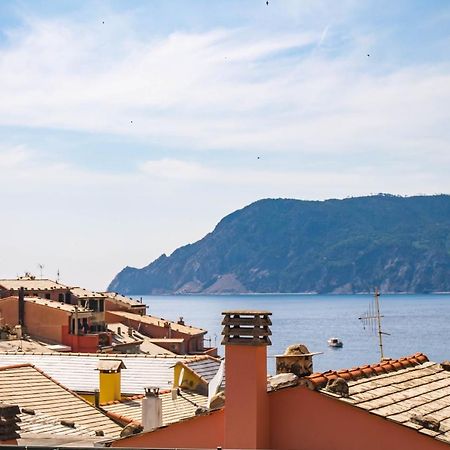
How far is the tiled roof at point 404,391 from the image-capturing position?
13570mm

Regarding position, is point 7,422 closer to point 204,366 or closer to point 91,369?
point 204,366

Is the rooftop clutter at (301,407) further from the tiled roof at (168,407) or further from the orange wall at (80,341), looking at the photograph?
the orange wall at (80,341)

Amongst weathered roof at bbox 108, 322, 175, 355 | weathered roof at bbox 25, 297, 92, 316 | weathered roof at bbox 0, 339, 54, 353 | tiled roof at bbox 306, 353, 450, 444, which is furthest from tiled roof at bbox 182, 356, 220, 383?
weathered roof at bbox 25, 297, 92, 316

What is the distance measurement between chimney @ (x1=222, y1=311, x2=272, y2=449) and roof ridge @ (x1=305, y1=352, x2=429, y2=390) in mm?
767

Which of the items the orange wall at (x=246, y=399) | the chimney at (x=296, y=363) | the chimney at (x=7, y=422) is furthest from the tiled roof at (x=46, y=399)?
the orange wall at (x=246, y=399)

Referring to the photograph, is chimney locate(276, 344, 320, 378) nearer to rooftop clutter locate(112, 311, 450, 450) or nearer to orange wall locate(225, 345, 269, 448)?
rooftop clutter locate(112, 311, 450, 450)

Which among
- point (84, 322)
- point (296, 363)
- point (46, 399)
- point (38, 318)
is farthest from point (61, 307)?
point (296, 363)

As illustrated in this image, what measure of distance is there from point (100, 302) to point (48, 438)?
84.7 metres

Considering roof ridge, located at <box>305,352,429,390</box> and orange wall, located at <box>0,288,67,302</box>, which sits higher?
orange wall, located at <box>0,288,67,302</box>

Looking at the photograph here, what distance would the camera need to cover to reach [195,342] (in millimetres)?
108062

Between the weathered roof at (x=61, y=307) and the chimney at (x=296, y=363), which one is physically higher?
the weathered roof at (x=61, y=307)

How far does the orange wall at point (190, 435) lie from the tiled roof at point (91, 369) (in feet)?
81.7

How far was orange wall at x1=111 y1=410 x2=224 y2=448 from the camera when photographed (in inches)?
562

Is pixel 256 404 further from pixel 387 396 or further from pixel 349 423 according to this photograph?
pixel 387 396
